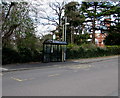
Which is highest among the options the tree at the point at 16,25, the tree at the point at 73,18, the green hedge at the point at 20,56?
the tree at the point at 73,18

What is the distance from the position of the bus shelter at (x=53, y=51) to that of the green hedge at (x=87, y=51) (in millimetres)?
2064

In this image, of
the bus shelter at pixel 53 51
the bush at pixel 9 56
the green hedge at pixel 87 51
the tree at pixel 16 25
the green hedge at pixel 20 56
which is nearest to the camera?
the tree at pixel 16 25

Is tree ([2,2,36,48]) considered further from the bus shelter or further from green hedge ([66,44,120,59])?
green hedge ([66,44,120,59])

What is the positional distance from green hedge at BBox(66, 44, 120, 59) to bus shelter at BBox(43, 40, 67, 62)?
6.77 ft

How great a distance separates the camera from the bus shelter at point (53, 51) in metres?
14.8

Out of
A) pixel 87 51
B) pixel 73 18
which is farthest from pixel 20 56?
pixel 73 18

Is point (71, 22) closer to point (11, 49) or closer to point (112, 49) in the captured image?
point (112, 49)

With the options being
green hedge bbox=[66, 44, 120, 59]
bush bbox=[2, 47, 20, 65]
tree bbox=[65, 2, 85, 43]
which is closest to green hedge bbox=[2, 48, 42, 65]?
bush bbox=[2, 47, 20, 65]

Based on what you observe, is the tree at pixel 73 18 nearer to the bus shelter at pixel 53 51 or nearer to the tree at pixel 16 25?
the bus shelter at pixel 53 51

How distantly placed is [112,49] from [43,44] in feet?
61.2

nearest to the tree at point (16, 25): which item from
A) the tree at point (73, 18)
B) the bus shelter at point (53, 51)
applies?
the bus shelter at point (53, 51)

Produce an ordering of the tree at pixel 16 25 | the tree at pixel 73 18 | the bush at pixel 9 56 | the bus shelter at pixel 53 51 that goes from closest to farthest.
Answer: the tree at pixel 16 25 → the bush at pixel 9 56 → the bus shelter at pixel 53 51 → the tree at pixel 73 18

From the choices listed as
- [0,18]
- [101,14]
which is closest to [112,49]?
[101,14]

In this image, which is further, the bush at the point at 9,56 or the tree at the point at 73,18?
the tree at the point at 73,18
